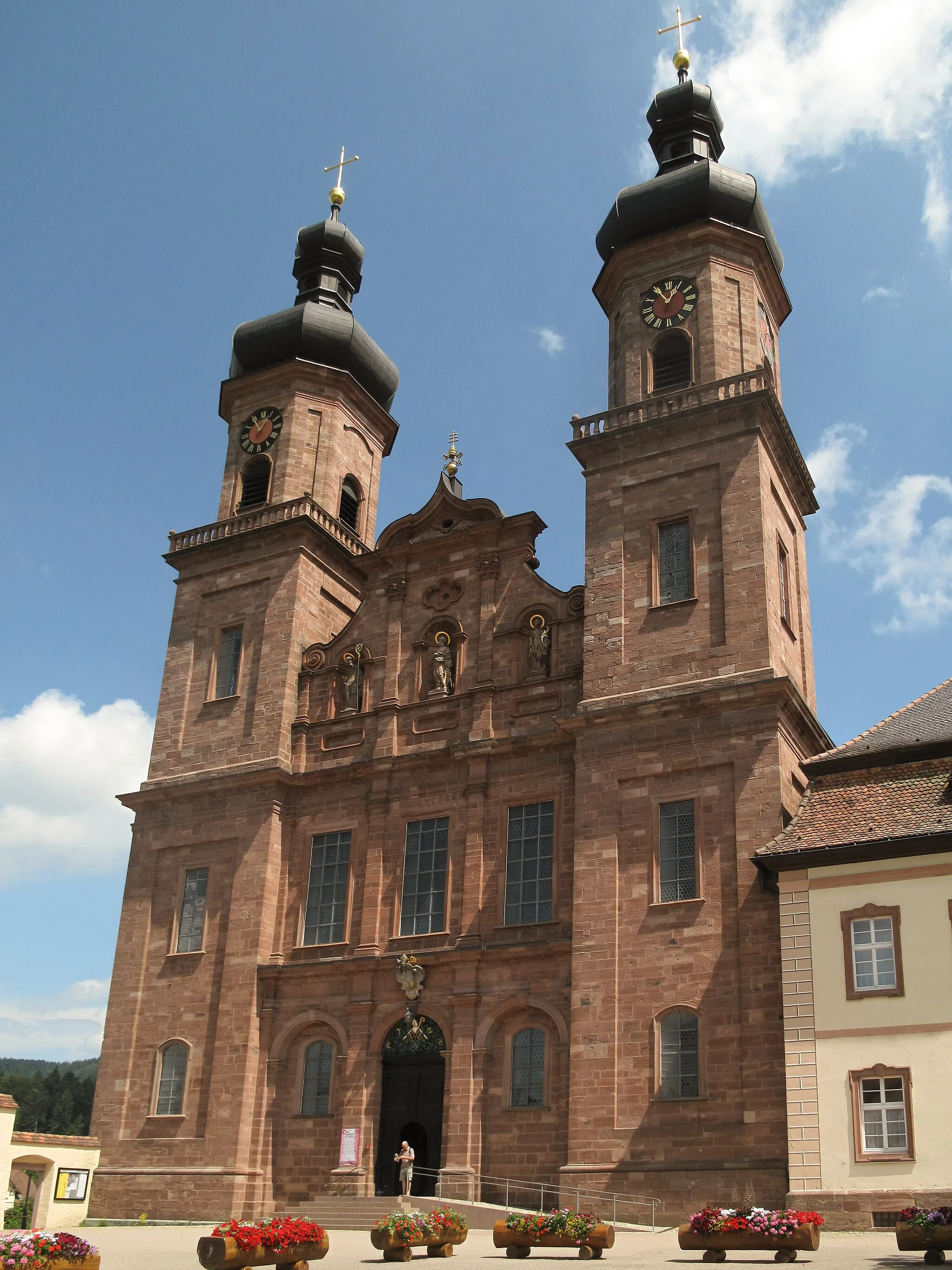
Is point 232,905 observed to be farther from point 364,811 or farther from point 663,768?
point 663,768

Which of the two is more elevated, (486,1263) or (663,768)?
(663,768)

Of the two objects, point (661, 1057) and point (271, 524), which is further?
point (271, 524)

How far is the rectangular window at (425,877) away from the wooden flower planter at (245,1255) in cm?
1310

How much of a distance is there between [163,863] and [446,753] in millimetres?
8348

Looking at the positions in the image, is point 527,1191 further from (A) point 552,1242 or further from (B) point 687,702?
(B) point 687,702

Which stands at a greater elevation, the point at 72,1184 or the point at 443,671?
the point at 443,671

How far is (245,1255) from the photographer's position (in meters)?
15.9

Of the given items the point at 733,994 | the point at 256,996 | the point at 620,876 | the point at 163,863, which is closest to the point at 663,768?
the point at 620,876

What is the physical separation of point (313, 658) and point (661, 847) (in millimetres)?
11895

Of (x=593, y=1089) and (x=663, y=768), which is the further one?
(x=663, y=768)

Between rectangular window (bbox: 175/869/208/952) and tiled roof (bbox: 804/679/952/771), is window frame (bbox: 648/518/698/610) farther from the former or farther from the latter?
rectangular window (bbox: 175/869/208/952)

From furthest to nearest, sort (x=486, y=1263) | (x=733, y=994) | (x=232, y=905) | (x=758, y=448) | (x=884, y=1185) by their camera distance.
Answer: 1. (x=232, y=905)
2. (x=758, y=448)
3. (x=733, y=994)
4. (x=884, y=1185)
5. (x=486, y=1263)

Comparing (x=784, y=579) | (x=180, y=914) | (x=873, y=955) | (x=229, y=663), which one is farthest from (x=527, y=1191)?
(x=229, y=663)

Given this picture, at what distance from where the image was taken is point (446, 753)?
102 feet
